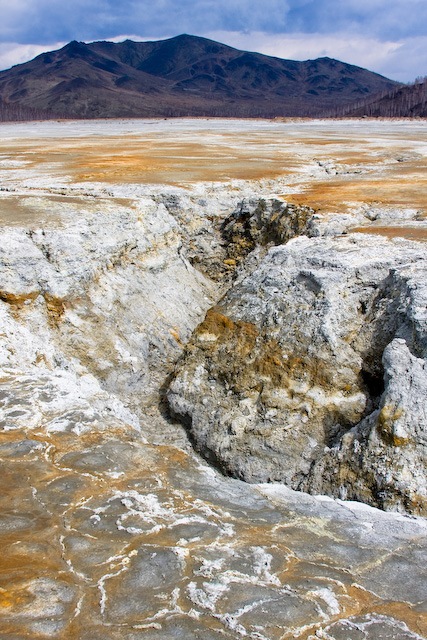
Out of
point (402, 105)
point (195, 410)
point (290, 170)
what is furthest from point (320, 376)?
point (402, 105)

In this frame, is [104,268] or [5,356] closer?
[5,356]

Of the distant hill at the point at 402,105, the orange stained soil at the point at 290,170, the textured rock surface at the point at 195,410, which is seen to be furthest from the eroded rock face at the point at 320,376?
the distant hill at the point at 402,105

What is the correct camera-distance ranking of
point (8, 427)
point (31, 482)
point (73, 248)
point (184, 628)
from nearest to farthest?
1. point (184, 628)
2. point (31, 482)
3. point (8, 427)
4. point (73, 248)

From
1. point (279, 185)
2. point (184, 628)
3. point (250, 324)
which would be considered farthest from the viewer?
point (279, 185)

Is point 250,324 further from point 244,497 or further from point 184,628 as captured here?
point 184,628

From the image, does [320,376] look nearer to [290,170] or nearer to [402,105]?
[290,170]

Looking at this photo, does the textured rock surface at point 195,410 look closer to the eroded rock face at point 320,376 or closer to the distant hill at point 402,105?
the eroded rock face at point 320,376

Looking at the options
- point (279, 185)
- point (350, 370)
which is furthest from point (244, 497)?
point (279, 185)
